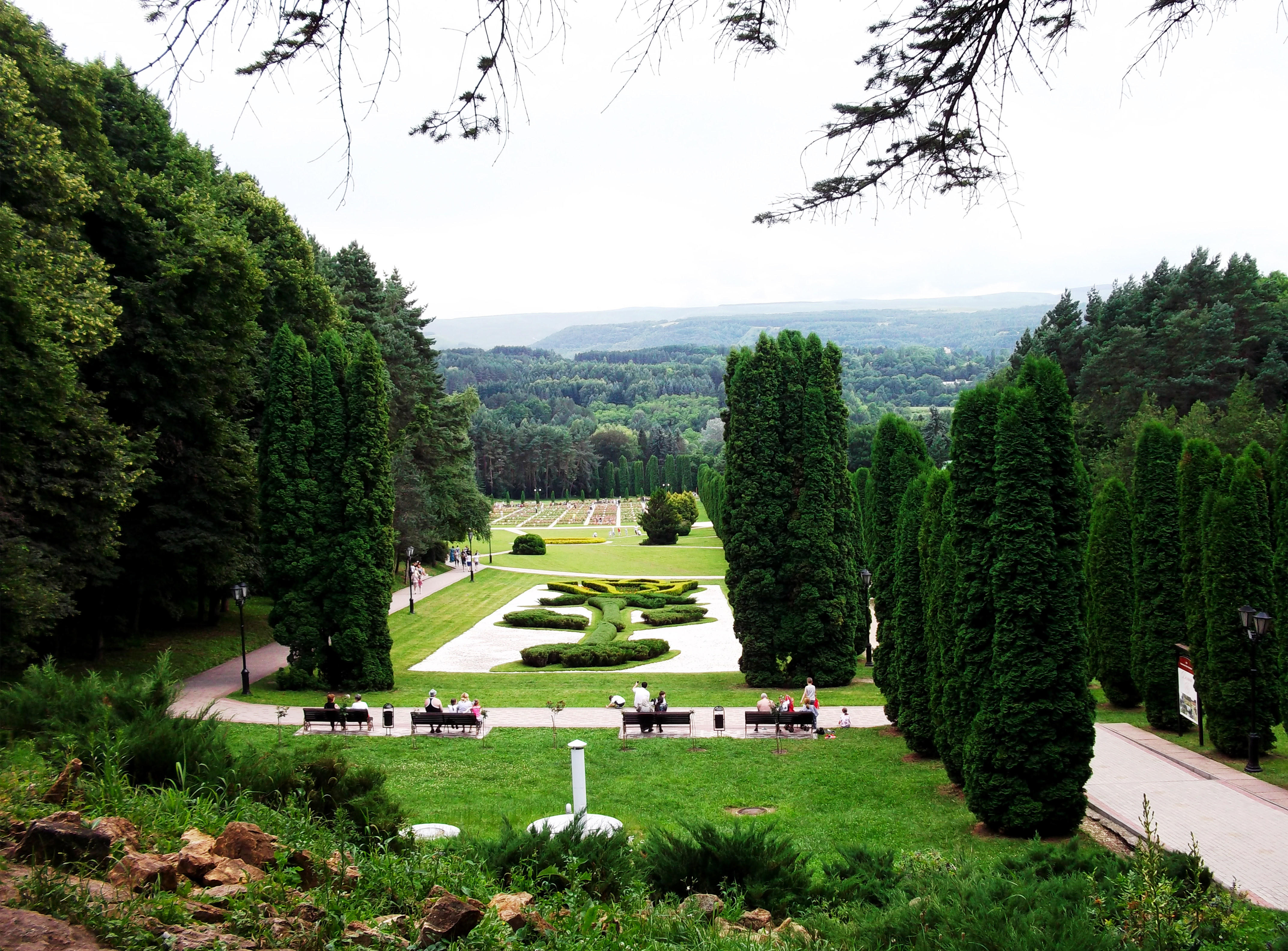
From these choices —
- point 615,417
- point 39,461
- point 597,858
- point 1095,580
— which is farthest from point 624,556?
point 615,417

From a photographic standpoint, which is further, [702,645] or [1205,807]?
[702,645]

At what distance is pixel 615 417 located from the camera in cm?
18025

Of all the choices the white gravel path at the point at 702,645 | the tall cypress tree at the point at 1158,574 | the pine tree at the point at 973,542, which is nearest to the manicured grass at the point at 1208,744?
the tall cypress tree at the point at 1158,574

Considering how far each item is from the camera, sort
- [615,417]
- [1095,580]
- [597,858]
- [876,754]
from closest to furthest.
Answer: [597,858]
[876,754]
[1095,580]
[615,417]

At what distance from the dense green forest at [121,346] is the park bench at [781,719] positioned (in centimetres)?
1261

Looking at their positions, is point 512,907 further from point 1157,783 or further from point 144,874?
point 1157,783

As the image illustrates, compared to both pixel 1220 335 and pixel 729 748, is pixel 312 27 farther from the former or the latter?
pixel 1220 335

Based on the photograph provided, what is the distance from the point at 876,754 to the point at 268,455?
15.3m

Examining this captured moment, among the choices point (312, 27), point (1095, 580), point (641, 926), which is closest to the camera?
point (312, 27)

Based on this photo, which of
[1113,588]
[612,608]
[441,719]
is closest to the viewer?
[441,719]

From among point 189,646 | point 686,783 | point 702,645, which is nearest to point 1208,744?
point 686,783

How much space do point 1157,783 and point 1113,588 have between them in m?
7.19

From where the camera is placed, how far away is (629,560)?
173ft

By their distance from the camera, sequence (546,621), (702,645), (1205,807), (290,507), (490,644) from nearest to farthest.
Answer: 1. (1205,807)
2. (290,507)
3. (702,645)
4. (490,644)
5. (546,621)
